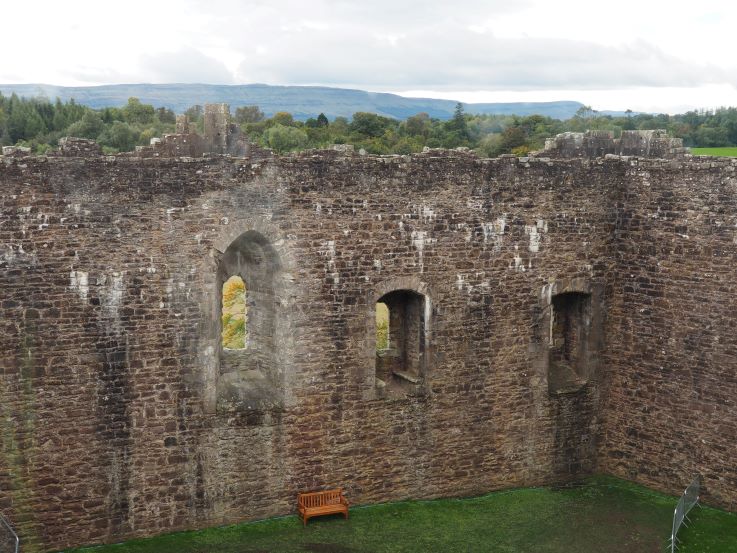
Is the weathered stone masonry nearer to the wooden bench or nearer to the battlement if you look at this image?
the wooden bench

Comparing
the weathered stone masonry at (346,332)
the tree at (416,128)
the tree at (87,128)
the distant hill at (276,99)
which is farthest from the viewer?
the distant hill at (276,99)

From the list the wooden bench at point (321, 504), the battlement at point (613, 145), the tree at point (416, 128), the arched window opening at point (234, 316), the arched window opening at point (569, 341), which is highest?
the battlement at point (613, 145)

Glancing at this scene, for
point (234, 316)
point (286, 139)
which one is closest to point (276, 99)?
point (286, 139)

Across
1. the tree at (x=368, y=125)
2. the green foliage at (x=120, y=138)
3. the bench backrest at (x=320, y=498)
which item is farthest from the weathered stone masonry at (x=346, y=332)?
the tree at (x=368, y=125)

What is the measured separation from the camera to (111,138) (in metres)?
56.1

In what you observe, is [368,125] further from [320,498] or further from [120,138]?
[320,498]

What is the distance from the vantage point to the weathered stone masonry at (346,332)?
39.9ft

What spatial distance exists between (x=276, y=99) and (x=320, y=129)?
90.2 metres

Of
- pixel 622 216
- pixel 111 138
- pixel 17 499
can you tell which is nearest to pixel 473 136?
pixel 111 138

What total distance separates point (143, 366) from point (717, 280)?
897 centimetres

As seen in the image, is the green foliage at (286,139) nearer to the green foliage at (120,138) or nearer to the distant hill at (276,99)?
the green foliage at (120,138)

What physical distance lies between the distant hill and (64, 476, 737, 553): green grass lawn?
100549 millimetres

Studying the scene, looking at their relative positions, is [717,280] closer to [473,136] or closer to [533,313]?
[533,313]

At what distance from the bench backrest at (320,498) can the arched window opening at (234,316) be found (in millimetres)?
10375
